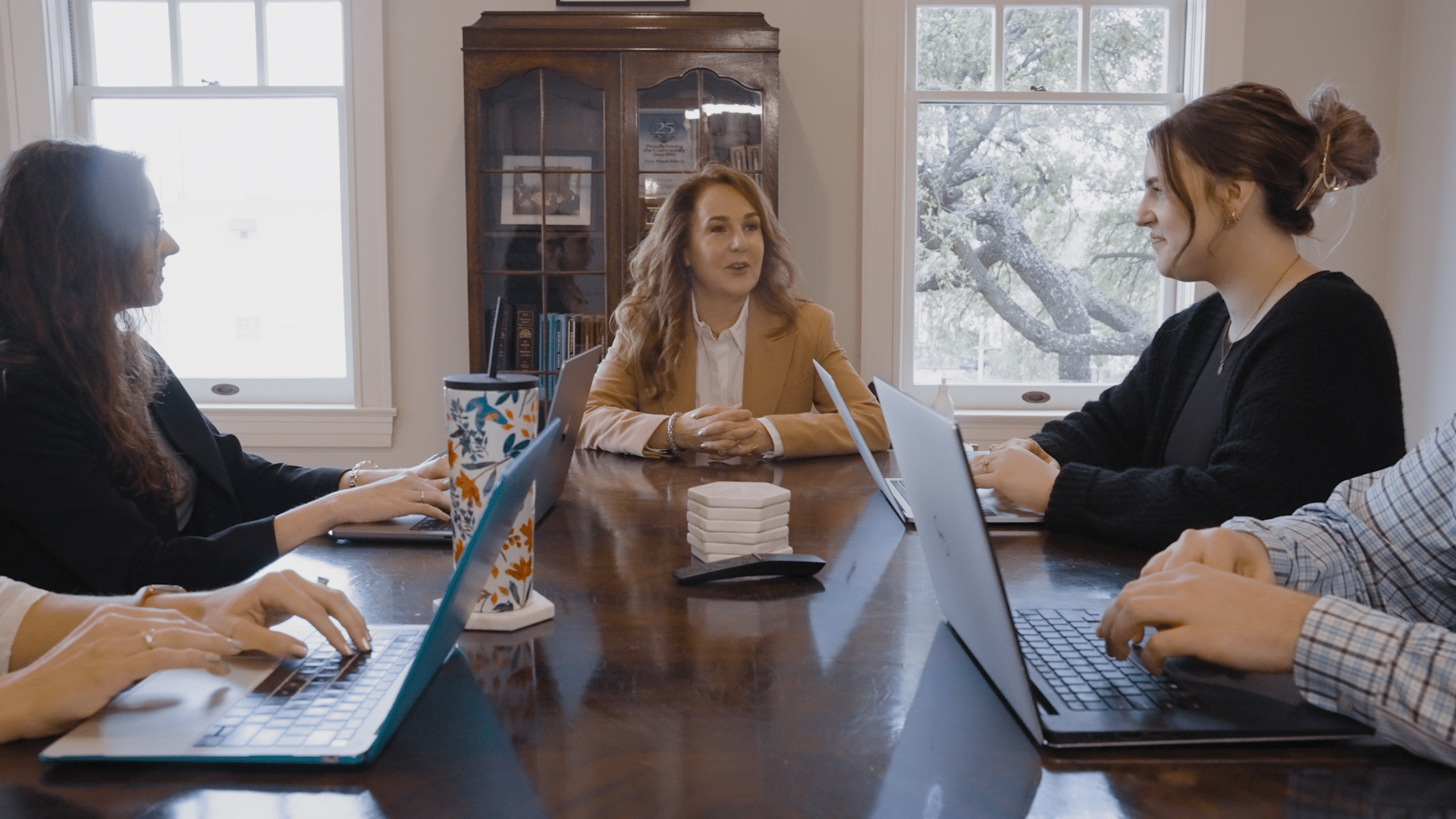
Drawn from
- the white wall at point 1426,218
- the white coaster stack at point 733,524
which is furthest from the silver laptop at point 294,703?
the white wall at point 1426,218

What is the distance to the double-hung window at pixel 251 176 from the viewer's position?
382cm

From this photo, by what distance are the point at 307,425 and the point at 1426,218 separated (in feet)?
13.2

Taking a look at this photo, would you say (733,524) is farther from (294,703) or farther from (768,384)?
(768,384)

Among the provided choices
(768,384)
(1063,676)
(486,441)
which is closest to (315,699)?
(486,441)

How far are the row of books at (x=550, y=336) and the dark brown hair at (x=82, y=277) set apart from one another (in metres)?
1.93

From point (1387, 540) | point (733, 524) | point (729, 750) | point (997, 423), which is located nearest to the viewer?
point (729, 750)

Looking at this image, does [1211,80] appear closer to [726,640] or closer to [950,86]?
[950,86]

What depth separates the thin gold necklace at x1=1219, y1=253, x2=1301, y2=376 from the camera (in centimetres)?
164

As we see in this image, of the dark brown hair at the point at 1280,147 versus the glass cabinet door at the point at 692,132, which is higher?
the glass cabinet door at the point at 692,132

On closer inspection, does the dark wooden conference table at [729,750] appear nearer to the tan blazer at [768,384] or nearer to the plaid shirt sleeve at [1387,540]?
the plaid shirt sleeve at [1387,540]

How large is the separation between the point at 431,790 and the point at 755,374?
2.01 meters

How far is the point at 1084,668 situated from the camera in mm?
840

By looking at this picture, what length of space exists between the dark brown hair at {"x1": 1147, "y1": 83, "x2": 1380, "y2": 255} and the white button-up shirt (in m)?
1.21

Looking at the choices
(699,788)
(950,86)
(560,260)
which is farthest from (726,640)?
(950,86)
